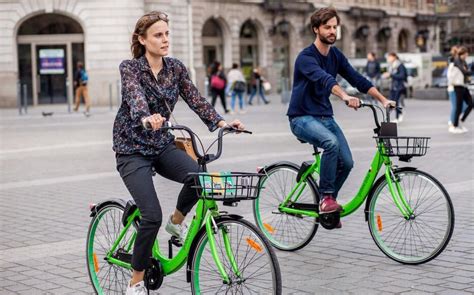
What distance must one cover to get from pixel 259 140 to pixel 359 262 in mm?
10184

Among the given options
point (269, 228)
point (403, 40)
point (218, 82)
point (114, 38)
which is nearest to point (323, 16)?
point (269, 228)

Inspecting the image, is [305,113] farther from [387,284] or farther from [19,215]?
[19,215]

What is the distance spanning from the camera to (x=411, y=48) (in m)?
64.1

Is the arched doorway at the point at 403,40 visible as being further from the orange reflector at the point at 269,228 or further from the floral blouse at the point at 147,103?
the floral blouse at the point at 147,103

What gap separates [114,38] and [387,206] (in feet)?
101

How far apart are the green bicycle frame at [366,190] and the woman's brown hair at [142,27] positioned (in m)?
2.12

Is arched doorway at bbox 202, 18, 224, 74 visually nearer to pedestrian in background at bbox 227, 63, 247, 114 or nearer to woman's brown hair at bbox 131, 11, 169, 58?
pedestrian in background at bbox 227, 63, 247, 114

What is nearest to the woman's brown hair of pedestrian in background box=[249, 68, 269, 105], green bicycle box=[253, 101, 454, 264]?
green bicycle box=[253, 101, 454, 264]

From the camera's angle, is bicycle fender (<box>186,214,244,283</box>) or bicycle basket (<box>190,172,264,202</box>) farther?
bicycle fender (<box>186,214,244,283</box>)

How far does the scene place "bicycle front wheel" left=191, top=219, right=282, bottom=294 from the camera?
14.1 ft

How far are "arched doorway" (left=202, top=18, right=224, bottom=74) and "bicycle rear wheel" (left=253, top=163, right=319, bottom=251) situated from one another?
117ft

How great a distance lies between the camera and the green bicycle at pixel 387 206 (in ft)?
20.1

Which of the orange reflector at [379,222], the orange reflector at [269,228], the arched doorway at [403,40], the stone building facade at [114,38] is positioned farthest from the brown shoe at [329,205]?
the arched doorway at [403,40]

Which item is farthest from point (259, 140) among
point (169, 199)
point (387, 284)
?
point (387, 284)
